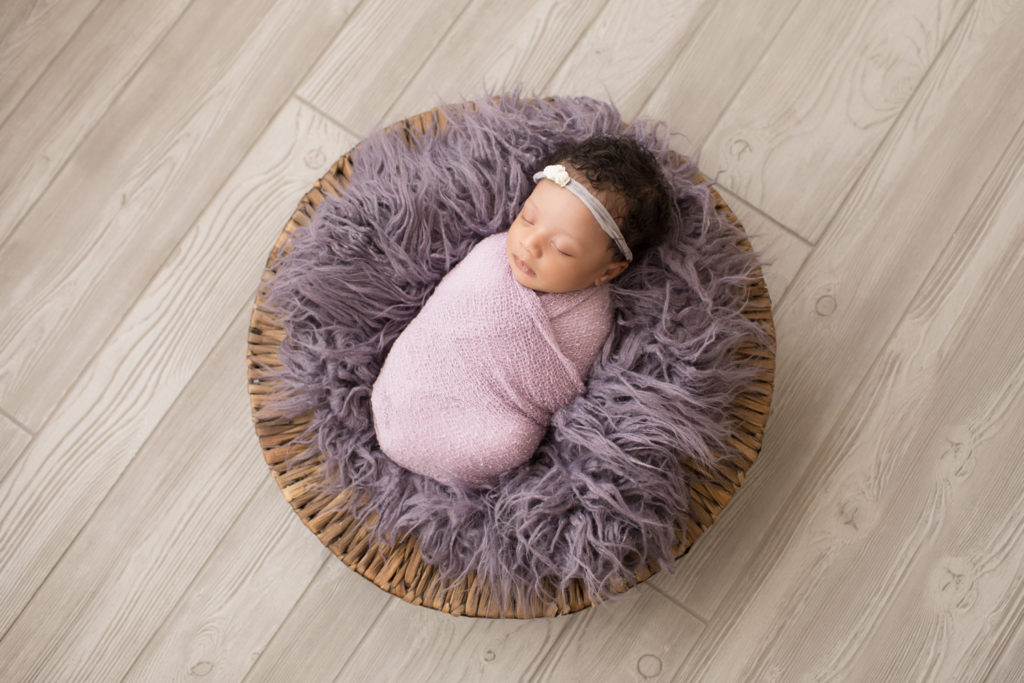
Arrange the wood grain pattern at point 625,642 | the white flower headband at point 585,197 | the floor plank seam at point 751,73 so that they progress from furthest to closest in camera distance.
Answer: the floor plank seam at point 751,73 < the wood grain pattern at point 625,642 < the white flower headband at point 585,197

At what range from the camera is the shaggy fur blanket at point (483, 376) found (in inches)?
37.5

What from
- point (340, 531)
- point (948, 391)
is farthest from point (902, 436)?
point (340, 531)

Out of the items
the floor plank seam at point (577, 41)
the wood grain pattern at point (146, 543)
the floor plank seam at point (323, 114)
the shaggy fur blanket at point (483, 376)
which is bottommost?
the wood grain pattern at point (146, 543)

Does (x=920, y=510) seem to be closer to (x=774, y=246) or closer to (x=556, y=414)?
(x=774, y=246)

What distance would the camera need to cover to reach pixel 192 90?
1.24 m

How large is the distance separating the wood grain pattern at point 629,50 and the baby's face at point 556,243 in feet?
1.23

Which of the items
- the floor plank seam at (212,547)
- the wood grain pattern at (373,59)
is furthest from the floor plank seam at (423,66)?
the floor plank seam at (212,547)

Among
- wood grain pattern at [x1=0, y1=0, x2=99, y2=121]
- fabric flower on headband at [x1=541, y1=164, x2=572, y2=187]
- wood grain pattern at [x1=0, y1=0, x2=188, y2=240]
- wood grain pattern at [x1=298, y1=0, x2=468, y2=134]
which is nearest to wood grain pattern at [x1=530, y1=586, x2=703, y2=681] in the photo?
fabric flower on headband at [x1=541, y1=164, x2=572, y2=187]

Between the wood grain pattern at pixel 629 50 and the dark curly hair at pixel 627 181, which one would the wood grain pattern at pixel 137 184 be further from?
the dark curly hair at pixel 627 181

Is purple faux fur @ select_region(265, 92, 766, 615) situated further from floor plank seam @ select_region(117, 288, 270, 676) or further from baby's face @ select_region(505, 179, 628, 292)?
floor plank seam @ select_region(117, 288, 270, 676)

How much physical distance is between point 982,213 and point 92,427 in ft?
4.45

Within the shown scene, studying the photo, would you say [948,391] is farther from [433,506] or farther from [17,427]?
[17,427]

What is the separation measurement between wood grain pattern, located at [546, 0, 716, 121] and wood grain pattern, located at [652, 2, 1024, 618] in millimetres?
351

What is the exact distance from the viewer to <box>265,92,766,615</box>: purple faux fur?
3.01 ft
